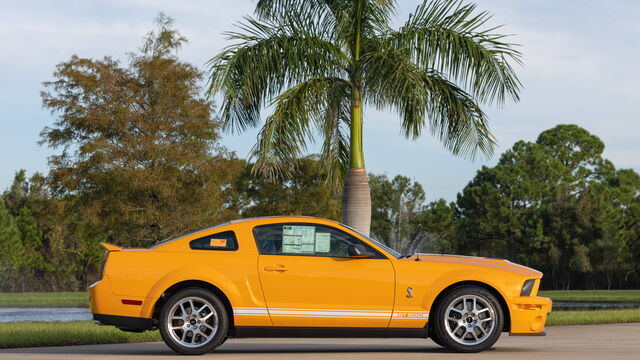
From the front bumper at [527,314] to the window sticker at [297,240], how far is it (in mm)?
2375

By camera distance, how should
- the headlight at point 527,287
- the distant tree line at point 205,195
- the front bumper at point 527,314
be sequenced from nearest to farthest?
the front bumper at point 527,314, the headlight at point 527,287, the distant tree line at point 205,195

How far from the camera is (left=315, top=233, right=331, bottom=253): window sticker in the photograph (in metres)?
10.0

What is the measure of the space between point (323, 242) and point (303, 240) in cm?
23

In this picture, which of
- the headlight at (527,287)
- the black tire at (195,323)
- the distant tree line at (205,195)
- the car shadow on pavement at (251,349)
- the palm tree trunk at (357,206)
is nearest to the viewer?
the black tire at (195,323)

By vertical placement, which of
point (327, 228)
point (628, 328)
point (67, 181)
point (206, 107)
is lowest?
point (628, 328)

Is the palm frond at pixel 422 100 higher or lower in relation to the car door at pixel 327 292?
higher

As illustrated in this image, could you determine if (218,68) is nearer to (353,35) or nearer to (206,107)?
(353,35)

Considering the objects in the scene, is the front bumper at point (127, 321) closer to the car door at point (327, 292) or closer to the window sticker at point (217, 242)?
the window sticker at point (217, 242)

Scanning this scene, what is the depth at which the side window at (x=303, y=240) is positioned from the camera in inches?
393

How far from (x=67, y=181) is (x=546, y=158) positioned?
5259 centimetres

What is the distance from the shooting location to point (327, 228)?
10.1 metres

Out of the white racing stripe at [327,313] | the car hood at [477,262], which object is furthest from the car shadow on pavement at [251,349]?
the car hood at [477,262]

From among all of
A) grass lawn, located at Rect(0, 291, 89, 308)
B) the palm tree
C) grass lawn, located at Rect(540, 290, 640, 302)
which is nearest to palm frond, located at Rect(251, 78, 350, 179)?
the palm tree

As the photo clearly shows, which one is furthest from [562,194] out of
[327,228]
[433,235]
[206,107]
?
[327,228]
